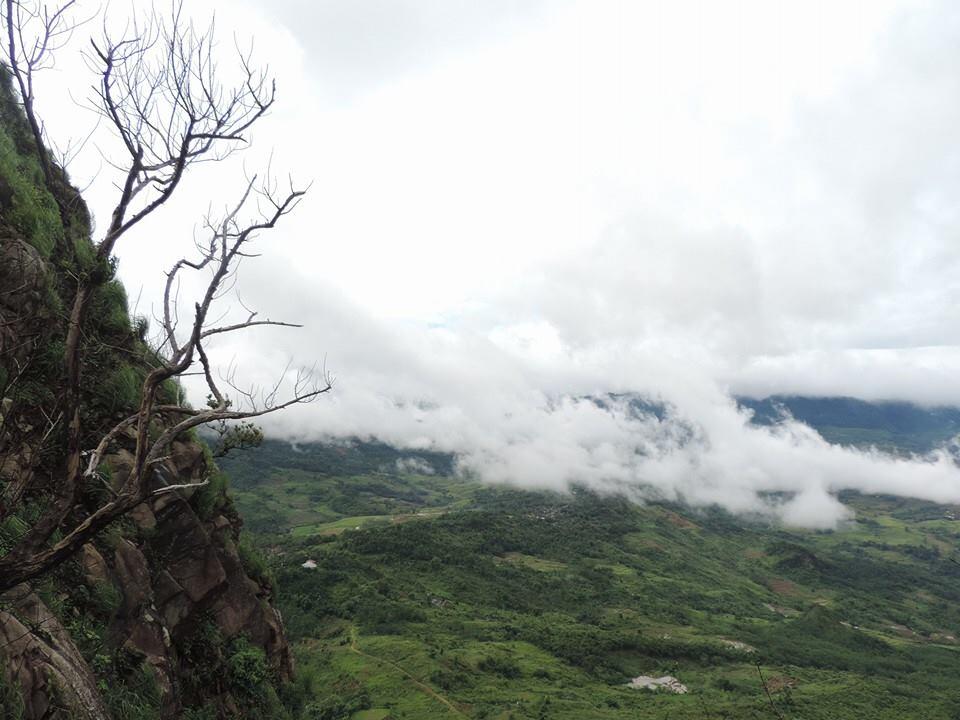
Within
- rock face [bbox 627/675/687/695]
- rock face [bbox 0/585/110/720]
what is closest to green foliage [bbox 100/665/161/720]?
rock face [bbox 0/585/110/720]

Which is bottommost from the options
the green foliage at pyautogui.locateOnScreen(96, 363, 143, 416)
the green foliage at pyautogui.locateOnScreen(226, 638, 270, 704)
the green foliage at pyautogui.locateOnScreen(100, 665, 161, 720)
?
the green foliage at pyautogui.locateOnScreen(226, 638, 270, 704)

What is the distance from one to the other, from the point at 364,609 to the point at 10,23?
5133 inches

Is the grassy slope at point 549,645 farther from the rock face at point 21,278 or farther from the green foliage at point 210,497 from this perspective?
the rock face at point 21,278

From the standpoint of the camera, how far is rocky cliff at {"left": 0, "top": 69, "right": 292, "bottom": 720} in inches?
363

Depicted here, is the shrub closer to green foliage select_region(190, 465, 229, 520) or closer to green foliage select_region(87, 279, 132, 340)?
green foliage select_region(87, 279, 132, 340)

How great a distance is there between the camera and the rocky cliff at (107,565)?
921 cm

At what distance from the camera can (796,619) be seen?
18250cm

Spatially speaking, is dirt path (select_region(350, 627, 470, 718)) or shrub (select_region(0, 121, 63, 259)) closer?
shrub (select_region(0, 121, 63, 259))

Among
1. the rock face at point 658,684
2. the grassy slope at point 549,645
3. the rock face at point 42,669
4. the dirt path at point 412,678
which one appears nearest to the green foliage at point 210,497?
the rock face at point 42,669

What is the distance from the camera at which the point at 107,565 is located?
13.9 m

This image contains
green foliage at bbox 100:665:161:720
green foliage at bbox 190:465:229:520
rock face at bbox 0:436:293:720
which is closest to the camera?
rock face at bbox 0:436:293:720

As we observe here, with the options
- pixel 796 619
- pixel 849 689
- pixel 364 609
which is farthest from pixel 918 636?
pixel 364 609

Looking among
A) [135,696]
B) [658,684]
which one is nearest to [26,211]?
[135,696]

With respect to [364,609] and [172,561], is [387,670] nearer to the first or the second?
[364,609]
